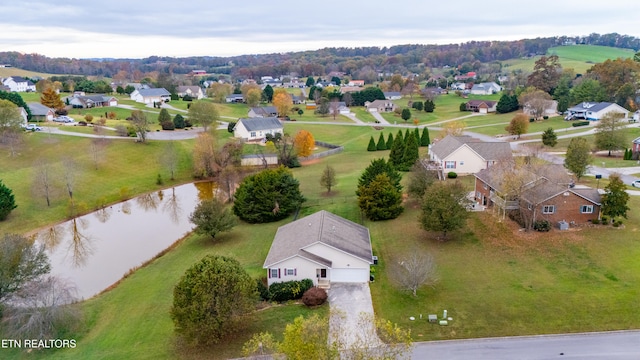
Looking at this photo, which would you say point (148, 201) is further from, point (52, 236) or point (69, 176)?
point (52, 236)

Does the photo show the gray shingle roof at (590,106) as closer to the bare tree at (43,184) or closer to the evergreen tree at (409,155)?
the evergreen tree at (409,155)

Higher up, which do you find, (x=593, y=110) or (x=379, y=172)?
(x=593, y=110)

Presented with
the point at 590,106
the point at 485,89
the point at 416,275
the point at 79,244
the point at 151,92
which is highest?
the point at 151,92

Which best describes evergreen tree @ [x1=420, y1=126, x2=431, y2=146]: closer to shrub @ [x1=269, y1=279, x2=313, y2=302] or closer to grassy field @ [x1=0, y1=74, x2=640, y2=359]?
grassy field @ [x1=0, y1=74, x2=640, y2=359]

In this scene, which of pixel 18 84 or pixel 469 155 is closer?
pixel 469 155

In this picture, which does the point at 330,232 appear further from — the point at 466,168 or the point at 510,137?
the point at 510,137

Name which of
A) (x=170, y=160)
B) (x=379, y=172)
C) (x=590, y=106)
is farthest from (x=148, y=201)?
(x=590, y=106)

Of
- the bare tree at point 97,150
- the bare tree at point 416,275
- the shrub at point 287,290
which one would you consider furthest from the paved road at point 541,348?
the bare tree at point 97,150
